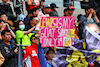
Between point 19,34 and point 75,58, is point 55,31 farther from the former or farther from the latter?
point 75,58

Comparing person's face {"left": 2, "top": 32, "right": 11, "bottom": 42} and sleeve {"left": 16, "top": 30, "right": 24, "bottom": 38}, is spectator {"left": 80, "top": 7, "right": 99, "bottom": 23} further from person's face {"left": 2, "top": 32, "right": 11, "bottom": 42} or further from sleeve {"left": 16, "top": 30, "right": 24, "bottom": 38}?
person's face {"left": 2, "top": 32, "right": 11, "bottom": 42}

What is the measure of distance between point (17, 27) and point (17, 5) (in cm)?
274

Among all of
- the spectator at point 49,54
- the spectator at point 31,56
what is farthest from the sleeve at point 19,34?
the spectator at point 49,54

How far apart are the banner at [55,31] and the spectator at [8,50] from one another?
3.12ft

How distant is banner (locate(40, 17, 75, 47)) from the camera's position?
6.04 m

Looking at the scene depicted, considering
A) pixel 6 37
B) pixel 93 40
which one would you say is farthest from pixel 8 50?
pixel 93 40

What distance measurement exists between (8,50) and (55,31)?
152 cm

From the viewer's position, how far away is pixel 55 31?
20.0 ft

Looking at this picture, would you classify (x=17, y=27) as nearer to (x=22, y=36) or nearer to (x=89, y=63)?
(x=22, y=36)

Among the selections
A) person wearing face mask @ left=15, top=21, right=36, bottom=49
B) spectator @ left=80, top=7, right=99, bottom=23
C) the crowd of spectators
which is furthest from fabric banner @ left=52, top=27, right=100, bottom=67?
spectator @ left=80, top=7, right=99, bottom=23

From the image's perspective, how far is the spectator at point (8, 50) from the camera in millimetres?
5094

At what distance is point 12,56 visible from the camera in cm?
519

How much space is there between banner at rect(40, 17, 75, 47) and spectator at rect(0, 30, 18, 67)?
950 millimetres

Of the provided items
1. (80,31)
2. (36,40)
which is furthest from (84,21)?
(36,40)
